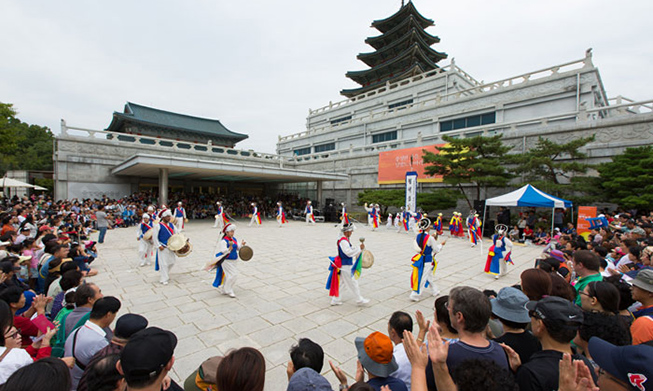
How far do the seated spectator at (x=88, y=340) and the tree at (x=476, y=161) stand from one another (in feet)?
49.3

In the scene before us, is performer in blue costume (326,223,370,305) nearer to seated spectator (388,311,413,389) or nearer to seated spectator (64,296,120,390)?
seated spectator (388,311,413,389)

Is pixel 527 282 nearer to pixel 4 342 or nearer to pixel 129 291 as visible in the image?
pixel 4 342

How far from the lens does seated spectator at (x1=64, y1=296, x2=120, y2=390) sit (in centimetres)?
191

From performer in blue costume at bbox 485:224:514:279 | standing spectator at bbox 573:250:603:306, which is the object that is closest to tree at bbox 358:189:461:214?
performer in blue costume at bbox 485:224:514:279

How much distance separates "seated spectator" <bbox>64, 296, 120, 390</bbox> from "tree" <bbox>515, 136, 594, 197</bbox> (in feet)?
50.4

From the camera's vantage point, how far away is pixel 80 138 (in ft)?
58.7

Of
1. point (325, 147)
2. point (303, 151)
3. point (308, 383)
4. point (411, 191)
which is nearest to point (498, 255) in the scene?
point (308, 383)

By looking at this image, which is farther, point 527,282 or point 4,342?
point 527,282

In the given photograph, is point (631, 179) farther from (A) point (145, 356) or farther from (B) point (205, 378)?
(A) point (145, 356)

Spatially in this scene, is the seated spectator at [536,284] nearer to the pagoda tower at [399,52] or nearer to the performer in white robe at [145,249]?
the performer in white robe at [145,249]

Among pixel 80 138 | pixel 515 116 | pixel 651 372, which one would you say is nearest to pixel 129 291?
pixel 651 372

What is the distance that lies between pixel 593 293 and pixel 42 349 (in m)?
4.24

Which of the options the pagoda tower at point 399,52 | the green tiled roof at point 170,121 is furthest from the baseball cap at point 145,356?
the pagoda tower at point 399,52

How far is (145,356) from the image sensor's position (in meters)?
1.32
